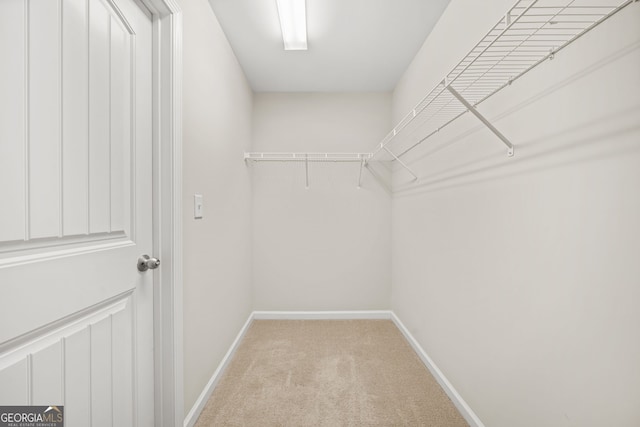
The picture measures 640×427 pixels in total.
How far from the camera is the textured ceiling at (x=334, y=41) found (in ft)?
5.94

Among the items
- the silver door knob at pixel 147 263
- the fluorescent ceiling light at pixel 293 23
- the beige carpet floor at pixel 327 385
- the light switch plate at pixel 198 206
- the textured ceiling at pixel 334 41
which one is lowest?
the beige carpet floor at pixel 327 385

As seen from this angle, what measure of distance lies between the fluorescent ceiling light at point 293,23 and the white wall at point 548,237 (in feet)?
2.88

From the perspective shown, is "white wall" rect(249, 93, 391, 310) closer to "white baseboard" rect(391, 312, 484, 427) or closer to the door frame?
"white baseboard" rect(391, 312, 484, 427)

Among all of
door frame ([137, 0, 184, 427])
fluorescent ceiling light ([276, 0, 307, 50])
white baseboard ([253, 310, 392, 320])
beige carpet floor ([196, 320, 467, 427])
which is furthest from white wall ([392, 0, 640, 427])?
door frame ([137, 0, 184, 427])

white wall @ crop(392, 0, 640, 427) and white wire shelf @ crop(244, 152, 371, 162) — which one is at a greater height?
white wire shelf @ crop(244, 152, 371, 162)

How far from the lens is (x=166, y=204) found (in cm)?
127

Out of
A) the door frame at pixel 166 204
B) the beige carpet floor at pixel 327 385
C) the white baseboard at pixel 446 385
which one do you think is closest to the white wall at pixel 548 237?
the white baseboard at pixel 446 385

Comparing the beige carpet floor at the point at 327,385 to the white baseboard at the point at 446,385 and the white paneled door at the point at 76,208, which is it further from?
the white paneled door at the point at 76,208

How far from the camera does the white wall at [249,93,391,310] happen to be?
9.86 feet

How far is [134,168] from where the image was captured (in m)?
1.14

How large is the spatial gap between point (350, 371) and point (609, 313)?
5.15ft

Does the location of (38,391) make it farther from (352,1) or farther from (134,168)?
(352,1)

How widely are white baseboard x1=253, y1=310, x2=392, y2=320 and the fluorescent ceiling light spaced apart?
2373 mm

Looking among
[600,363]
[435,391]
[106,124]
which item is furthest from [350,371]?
[106,124]
